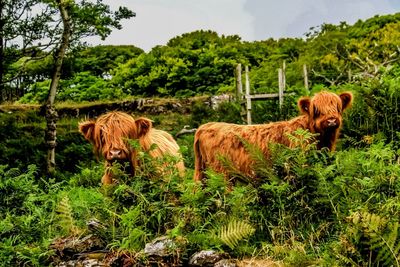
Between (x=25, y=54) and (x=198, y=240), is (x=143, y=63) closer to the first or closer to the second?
Result: (x=25, y=54)

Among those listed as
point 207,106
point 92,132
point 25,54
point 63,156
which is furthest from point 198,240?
point 207,106

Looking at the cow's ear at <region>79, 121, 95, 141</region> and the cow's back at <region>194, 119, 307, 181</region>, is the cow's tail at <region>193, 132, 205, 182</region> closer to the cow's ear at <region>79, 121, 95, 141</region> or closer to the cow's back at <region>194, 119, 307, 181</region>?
the cow's back at <region>194, 119, 307, 181</region>

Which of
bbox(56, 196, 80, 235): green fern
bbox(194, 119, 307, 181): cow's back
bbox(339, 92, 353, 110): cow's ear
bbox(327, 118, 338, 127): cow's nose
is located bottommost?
bbox(56, 196, 80, 235): green fern

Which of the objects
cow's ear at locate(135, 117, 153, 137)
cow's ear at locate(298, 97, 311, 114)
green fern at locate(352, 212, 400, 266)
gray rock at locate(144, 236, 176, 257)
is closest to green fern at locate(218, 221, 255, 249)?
gray rock at locate(144, 236, 176, 257)

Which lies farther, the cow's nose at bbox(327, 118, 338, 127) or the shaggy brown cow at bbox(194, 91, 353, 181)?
the cow's nose at bbox(327, 118, 338, 127)

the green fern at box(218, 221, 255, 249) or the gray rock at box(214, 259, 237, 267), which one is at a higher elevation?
the green fern at box(218, 221, 255, 249)

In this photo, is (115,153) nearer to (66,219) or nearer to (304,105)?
(66,219)

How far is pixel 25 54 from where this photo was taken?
74.6 ft

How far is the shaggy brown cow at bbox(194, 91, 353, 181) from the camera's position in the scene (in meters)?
8.99

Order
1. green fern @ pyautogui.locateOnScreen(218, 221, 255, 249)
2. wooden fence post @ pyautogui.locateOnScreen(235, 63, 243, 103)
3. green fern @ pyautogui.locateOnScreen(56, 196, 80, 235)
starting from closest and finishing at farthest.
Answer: green fern @ pyautogui.locateOnScreen(218, 221, 255, 249), green fern @ pyautogui.locateOnScreen(56, 196, 80, 235), wooden fence post @ pyautogui.locateOnScreen(235, 63, 243, 103)

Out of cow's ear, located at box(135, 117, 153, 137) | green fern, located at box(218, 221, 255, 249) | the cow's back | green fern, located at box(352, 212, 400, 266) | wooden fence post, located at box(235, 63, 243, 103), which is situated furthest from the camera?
wooden fence post, located at box(235, 63, 243, 103)

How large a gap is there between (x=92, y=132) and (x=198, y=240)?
3.21m

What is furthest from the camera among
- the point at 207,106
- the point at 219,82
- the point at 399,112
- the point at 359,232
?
the point at 219,82

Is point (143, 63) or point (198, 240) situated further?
point (143, 63)
